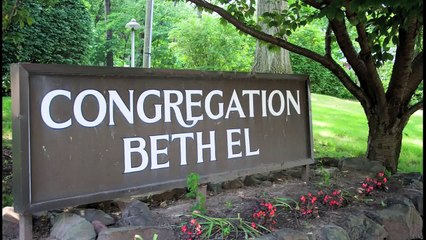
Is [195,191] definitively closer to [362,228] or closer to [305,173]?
[362,228]

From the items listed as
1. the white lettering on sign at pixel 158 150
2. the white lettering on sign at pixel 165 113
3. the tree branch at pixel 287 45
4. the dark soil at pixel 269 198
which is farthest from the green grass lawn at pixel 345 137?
the white lettering on sign at pixel 158 150

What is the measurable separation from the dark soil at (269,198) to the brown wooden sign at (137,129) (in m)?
0.23

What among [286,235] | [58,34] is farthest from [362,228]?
[58,34]

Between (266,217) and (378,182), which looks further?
(378,182)

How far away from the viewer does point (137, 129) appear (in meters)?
3.44

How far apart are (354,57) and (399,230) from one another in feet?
7.43

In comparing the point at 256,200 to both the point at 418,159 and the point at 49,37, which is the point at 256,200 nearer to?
the point at 418,159

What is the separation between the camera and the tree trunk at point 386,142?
5559mm

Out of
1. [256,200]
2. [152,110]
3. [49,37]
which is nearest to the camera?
[152,110]

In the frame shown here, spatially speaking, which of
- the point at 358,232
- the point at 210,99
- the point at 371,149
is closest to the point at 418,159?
the point at 371,149

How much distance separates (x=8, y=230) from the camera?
319 centimetres

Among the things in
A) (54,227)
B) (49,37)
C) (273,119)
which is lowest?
(54,227)

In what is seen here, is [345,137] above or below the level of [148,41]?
below

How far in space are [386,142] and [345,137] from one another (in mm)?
3986
